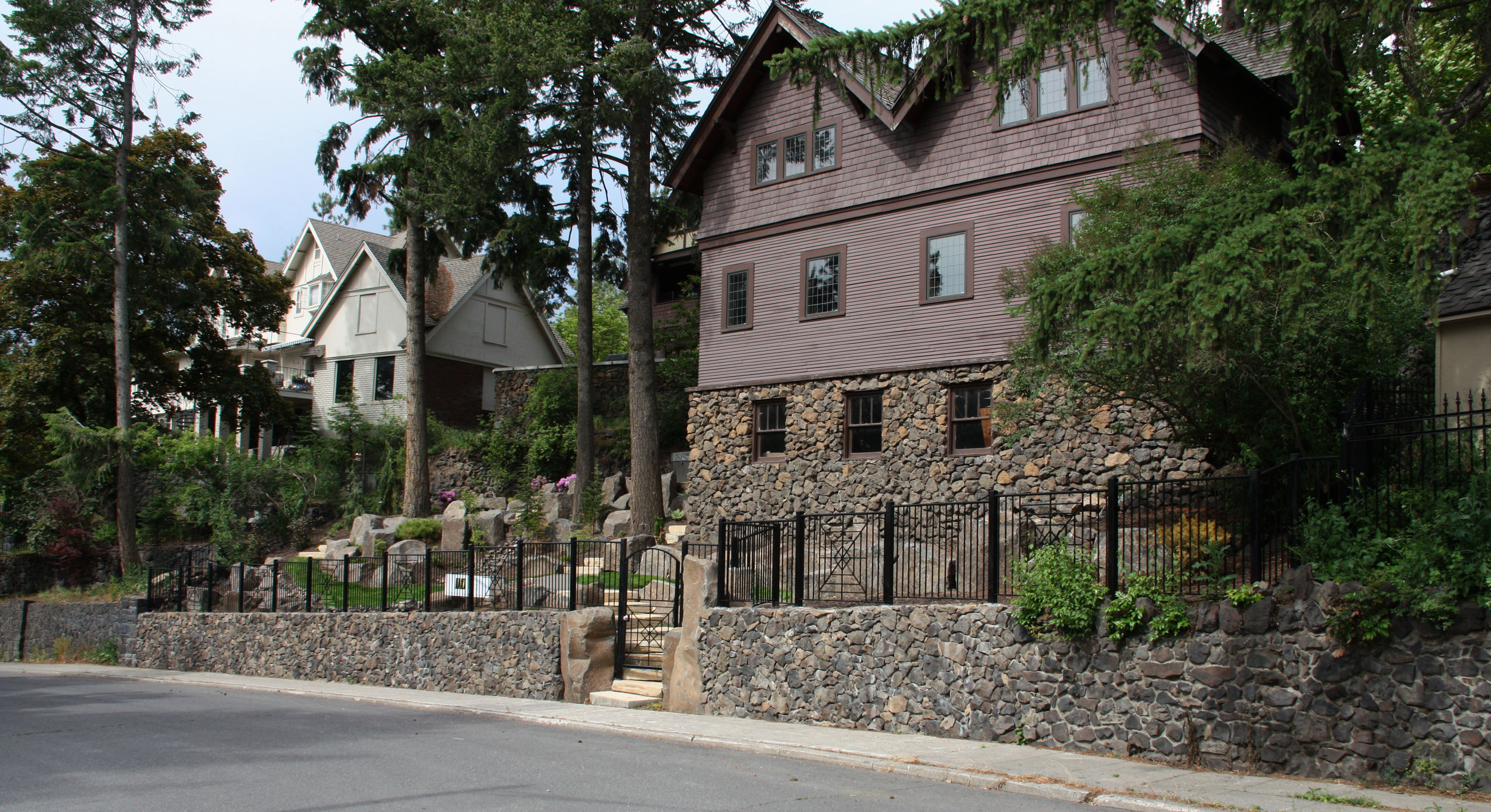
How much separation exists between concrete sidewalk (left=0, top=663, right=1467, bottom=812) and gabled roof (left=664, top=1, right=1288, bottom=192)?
1196cm

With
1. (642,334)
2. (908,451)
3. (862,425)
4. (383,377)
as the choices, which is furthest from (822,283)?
(383,377)

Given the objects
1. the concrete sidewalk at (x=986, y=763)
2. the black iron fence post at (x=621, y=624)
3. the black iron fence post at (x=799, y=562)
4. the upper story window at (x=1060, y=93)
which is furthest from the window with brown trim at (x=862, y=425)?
the concrete sidewalk at (x=986, y=763)

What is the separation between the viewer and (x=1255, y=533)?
10.1m

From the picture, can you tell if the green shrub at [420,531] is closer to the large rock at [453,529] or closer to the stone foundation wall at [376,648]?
the large rock at [453,529]

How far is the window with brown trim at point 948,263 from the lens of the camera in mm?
19969

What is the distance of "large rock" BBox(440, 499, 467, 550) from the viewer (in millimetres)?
25703

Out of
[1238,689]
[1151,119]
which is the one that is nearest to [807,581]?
[1238,689]

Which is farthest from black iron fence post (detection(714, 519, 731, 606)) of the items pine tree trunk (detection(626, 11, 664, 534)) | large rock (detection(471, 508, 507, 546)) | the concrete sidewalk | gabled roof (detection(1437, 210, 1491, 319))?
large rock (detection(471, 508, 507, 546))

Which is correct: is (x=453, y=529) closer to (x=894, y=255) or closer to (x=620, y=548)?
(x=620, y=548)

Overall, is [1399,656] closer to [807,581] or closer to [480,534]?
[807,581]

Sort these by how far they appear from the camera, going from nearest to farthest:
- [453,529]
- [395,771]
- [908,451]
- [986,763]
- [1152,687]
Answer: [395,771]
[986,763]
[1152,687]
[908,451]
[453,529]

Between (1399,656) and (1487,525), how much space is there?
4.24 ft

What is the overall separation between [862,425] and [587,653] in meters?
7.90

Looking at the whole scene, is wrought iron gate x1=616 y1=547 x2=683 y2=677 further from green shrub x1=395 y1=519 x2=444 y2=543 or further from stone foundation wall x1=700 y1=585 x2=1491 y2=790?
green shrub x1=395 y1=519 x2=444 y2=543
